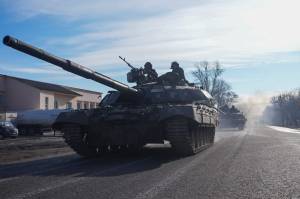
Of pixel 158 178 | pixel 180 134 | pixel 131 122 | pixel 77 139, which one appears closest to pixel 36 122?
pixel 77 139

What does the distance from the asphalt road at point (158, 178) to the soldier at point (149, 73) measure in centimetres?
700

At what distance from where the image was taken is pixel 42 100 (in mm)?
50781

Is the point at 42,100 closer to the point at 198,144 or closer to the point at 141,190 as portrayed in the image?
the point at 198,144

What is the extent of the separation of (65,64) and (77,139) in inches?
86.5

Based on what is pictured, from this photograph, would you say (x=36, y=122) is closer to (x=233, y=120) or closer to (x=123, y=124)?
(x=233, y=120)

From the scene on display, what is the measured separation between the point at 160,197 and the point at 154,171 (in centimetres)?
314

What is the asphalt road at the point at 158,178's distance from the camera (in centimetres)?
758

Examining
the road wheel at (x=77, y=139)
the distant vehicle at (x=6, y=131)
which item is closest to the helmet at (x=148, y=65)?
the road wheel at (x=77, y=139)

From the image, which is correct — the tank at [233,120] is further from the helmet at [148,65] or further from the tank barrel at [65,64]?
the tank barrel at [65,64]

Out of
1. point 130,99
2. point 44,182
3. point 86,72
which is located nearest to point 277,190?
point 44,182

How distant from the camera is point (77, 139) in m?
14.0

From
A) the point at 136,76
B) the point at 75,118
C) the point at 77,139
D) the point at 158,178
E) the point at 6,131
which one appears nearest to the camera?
the point at 158,178

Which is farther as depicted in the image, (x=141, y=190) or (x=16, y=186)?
(x=16, y=186)

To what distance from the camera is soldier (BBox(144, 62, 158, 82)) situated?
19.7 m
